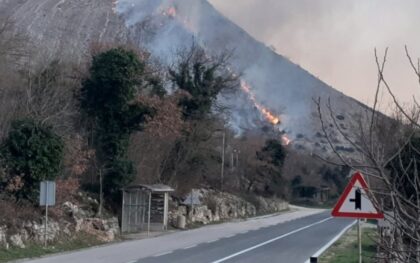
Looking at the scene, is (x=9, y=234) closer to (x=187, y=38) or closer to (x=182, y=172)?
(x=182, y=172)

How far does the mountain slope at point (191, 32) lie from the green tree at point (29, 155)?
320 feet

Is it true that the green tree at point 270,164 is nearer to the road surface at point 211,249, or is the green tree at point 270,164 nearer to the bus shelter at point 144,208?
the road surface at point 211,249

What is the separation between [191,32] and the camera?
149500 mm

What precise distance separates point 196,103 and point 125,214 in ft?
44.4

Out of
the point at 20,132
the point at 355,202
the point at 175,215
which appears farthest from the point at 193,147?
the point at 355,202

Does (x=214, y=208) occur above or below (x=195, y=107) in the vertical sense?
below

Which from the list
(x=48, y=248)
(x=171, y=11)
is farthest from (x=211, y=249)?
(x=171, y=11)

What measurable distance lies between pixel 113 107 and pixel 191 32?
11172cm

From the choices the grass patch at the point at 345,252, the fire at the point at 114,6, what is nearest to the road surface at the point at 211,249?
the grass patch at the point at 345,252

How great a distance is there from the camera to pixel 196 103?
50250 millimetres

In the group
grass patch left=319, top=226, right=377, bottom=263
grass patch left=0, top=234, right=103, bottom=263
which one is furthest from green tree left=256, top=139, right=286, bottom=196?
grass patch left=0, top=234, right=103, bottom=263

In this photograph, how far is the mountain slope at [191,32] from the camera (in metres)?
139

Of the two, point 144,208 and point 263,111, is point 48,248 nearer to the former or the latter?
point 144,208

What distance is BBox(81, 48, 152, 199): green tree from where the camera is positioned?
3856 centimetres
